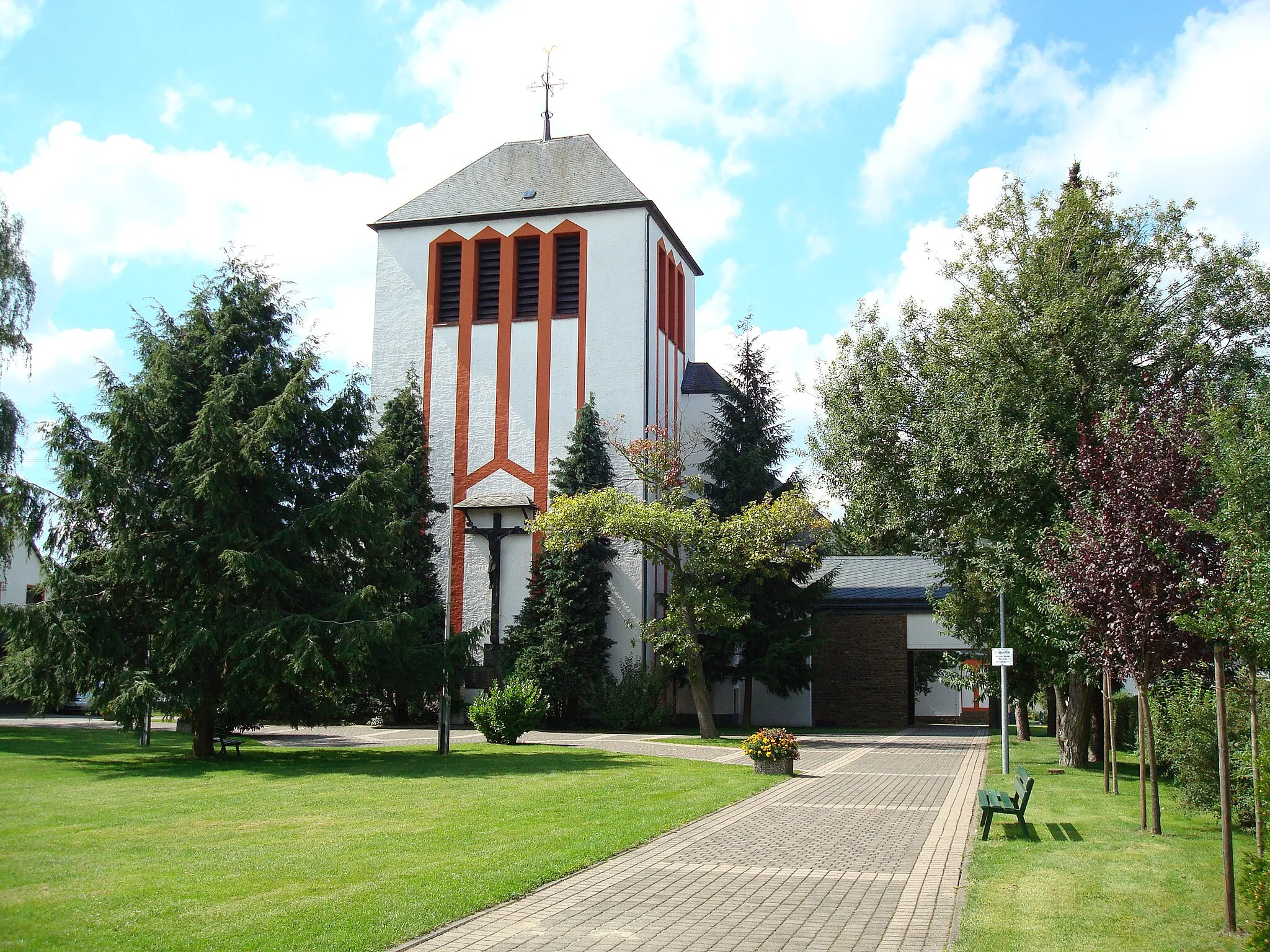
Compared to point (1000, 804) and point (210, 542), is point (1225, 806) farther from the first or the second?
point (210, 542)

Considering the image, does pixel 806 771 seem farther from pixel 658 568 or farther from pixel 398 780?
pixel 658 568

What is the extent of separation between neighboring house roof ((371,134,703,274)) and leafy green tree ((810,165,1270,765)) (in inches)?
545

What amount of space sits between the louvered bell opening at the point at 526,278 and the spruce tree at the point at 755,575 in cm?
684

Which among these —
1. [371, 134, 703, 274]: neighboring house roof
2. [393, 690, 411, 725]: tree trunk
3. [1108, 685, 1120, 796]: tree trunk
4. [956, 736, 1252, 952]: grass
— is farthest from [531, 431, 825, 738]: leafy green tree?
[956, 736, 1252, 952]: grass

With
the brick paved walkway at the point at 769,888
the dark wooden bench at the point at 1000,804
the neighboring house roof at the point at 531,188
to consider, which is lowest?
the brick paved walkway at the point at 769,888

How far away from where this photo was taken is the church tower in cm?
3388

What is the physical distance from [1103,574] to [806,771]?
966cm

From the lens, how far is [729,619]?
27062 mm

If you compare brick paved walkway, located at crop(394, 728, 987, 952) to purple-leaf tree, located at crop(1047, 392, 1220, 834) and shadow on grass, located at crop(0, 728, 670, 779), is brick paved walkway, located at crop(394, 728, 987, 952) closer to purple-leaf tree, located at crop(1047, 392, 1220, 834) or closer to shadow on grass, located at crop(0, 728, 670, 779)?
purple-leaf tree, located at crop(1047, 392, 1220, 834)

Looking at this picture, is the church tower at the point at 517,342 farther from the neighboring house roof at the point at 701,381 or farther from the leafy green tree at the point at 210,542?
the leafy green tree at the point at 210,542

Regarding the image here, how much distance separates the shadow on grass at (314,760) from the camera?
1858cm

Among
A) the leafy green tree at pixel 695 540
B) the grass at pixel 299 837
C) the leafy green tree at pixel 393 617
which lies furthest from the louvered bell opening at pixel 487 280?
the grass at pixel 299 837

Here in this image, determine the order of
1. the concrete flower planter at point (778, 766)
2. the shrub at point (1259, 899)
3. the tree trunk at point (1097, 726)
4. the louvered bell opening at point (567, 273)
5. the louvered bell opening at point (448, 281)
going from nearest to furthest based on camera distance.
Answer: the shrub at point (1259, 899), the concrete flower planter at point (778, 766), the tree trunk at point (1097, 726), the louvered bell opening at point (567, 273), the louvered bell opening at point (448, 281)

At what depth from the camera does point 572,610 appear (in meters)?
31.9
